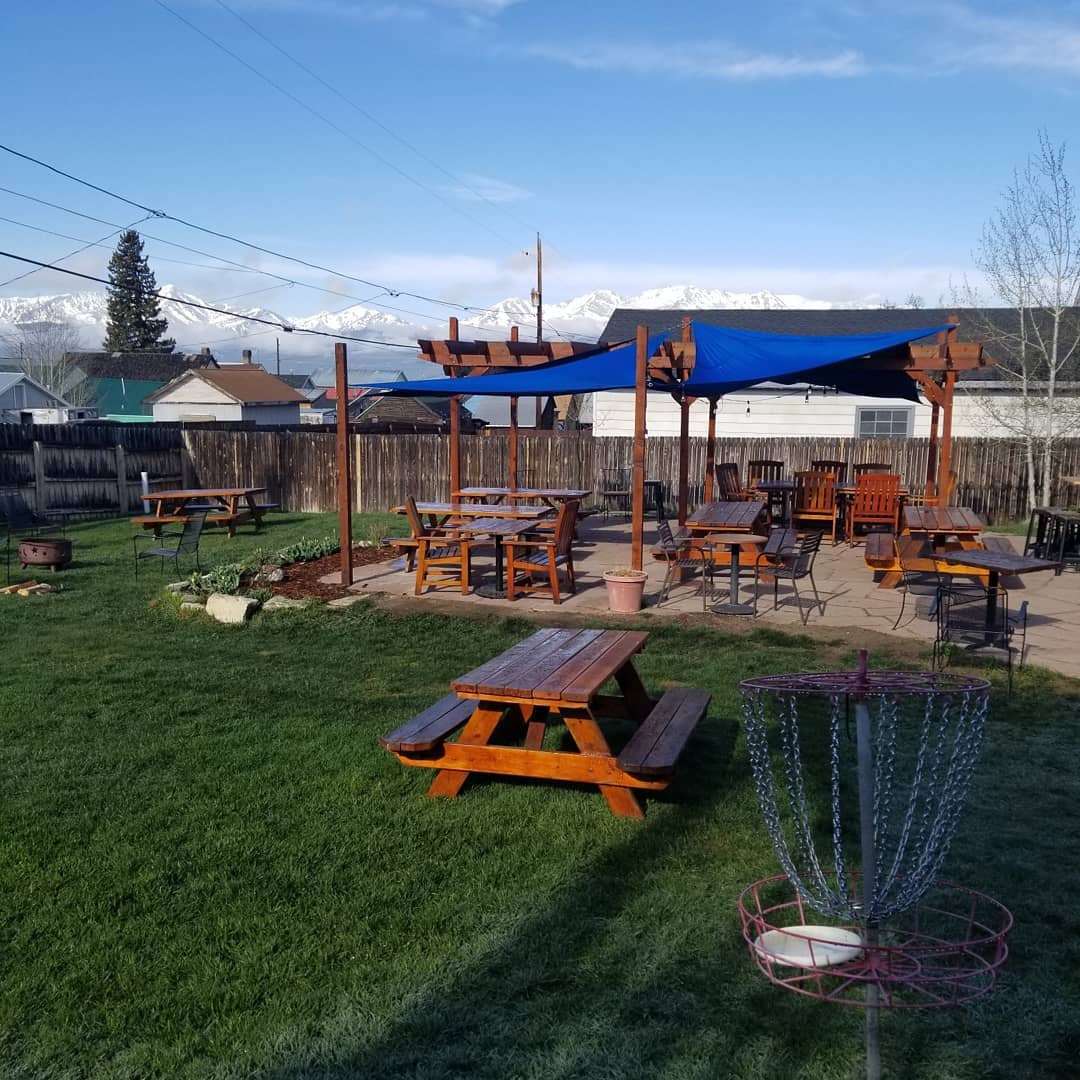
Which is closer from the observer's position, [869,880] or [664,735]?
[869,880]

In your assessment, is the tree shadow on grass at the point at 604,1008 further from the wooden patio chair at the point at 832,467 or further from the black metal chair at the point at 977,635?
the wooden patio chair at the point at 832,467

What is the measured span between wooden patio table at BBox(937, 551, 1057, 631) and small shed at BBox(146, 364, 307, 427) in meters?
40.3

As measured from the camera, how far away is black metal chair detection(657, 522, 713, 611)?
29.9ft

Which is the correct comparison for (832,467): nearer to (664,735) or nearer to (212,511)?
(212,511)

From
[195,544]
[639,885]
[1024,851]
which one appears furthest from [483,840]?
[195,544]

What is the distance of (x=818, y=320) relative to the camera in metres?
21.1

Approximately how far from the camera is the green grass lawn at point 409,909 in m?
2.67

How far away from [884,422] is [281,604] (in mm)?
13598

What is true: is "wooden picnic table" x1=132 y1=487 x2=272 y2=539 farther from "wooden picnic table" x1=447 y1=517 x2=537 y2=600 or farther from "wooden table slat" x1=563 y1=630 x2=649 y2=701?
"wooden table slat" x1=563 y1=630 x2=649 y2=701

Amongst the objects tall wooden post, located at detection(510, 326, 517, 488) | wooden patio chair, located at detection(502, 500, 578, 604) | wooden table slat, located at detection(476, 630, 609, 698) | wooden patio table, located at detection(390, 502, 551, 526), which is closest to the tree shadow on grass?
wooden table slat, located at detection(476, 630, 609, 698)

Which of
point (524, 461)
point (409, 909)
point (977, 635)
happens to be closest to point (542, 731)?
point (409, 909)

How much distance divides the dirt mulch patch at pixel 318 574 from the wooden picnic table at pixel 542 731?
4791 mm

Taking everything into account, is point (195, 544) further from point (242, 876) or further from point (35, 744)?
point (242, 876)

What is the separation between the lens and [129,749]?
5.15 m
